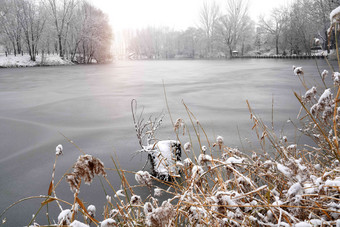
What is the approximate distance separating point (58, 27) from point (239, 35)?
41.7 m

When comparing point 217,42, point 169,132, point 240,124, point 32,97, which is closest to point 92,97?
point 32,97

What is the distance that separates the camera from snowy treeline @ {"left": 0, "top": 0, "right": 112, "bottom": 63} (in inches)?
1422

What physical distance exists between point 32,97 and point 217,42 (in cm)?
6310

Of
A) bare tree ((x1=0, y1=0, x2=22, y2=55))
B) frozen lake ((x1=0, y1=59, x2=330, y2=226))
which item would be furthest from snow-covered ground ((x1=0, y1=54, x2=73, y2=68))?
frozen lake ((x1=0, y1=59, x2=330, y2=226))

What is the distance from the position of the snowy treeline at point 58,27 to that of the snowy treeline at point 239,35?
95.9 feet

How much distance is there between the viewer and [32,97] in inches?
440

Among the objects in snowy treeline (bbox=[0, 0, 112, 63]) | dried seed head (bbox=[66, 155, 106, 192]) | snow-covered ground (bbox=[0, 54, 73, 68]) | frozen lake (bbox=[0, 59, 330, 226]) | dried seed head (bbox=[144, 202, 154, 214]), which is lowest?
frozen lake (bbox=[0, 59, 330, 226])

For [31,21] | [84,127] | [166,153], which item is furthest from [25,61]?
[166,153]

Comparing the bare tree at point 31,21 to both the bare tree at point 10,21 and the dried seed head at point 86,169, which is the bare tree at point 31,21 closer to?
the bare tree at point 10,21

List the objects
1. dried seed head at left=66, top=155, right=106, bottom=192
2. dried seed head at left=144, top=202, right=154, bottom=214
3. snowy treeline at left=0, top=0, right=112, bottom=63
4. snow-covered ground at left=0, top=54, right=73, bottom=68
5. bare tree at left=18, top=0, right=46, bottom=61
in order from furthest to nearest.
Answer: snowy treeline at left=0, top=0, right=112, bottom=63 < bare tree at left=18, top=0, right=46, bottom=61 < snow-covered ground at left=0, top=54, right=73, bottom=68 < dried seed head at left=144, top=202, right=154, bottom=214 < dried seed head at left=66, top=155, right=106, bottom=192

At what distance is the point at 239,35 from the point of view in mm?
64438

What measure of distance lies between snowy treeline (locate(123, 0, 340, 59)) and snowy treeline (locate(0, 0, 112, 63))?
29.2 metres

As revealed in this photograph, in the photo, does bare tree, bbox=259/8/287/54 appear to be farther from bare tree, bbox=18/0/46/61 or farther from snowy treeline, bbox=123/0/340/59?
bare tree, bbox=18/0/46/61

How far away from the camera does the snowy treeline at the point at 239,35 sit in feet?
127
